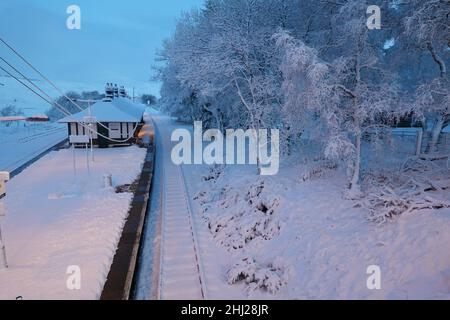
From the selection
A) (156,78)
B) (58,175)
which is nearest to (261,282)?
(58,175)

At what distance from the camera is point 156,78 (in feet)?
124

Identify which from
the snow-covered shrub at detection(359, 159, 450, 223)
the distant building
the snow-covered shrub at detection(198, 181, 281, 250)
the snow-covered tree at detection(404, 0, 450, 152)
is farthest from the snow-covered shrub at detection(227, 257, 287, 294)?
the distant building

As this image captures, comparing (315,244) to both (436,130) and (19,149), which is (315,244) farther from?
(19,149)

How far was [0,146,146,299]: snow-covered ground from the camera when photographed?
28.5ft

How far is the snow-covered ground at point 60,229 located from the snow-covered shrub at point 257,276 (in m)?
3.96

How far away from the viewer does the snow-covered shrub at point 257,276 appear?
8984 millimetres

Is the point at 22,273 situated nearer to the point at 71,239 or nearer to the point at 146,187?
the point at 71,239

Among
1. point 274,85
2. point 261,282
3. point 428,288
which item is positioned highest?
point 274,85

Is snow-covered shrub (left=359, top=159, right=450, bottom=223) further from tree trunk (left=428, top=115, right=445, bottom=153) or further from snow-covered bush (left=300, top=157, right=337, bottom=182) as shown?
snow-covered bush (left=300, top=157, right=337, bottom=182)

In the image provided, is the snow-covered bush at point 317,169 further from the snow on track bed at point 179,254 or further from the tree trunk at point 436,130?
the snow on track bed at point 179,254

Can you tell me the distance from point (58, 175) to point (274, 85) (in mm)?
15088

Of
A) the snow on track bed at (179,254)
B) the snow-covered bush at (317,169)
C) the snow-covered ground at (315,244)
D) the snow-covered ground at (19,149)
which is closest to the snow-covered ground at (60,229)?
the snow on track bed at (179,254)

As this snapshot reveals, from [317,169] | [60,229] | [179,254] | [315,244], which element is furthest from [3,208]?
[317,169]

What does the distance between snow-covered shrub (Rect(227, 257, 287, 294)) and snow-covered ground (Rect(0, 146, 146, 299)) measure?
3959mm
